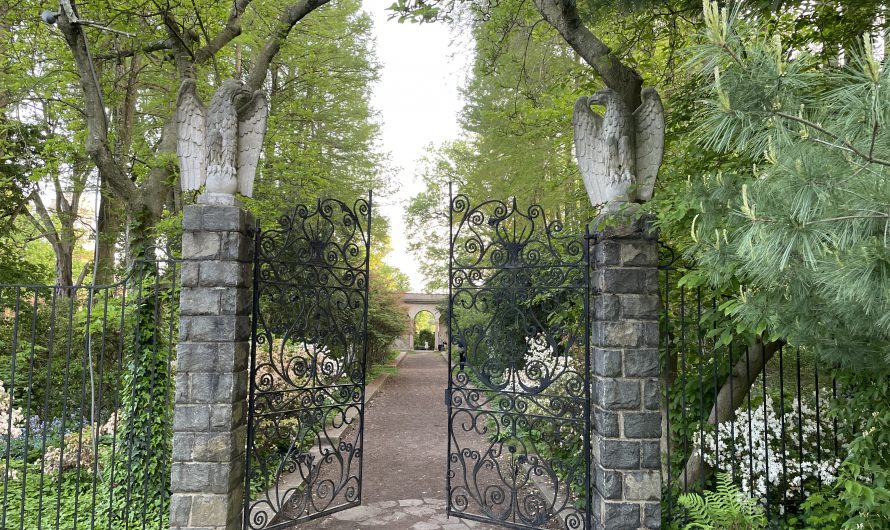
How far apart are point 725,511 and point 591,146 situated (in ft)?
8.63

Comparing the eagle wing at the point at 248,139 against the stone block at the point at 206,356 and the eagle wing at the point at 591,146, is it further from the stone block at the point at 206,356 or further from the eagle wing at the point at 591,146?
the eagle wing at the point at 591,146

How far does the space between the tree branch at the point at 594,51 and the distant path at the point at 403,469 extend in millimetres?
4106

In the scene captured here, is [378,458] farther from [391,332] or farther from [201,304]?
[391,332]

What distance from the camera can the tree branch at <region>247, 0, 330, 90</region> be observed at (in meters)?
6.62

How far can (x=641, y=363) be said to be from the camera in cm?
371

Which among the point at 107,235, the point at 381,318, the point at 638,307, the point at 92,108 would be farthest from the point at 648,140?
the point at 381,318

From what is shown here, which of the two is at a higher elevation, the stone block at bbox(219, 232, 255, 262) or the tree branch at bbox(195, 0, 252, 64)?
the tree branch at bbox(195, 0, 252, 64)

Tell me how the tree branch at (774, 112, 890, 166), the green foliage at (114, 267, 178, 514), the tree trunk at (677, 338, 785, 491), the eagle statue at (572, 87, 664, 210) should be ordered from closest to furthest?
the tree branch at (774, 112, 890, 166)
the eagle statue at (572, 87, 664, 210)
the tree trunk at (677, 338, 785, 491)
the green foliage at (114, 267, 178, 514)

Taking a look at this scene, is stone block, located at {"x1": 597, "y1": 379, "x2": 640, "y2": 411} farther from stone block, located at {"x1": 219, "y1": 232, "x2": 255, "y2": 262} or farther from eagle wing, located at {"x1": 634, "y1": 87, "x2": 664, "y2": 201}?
stone block, located at {"x1": 219, "y1": 232, "x2": 255, "y2": 262}

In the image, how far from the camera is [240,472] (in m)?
3.91

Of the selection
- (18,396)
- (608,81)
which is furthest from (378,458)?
(18,396)

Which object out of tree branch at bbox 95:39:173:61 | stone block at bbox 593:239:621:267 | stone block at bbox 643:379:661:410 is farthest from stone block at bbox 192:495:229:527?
tree branch at bbox 95:39:173:61

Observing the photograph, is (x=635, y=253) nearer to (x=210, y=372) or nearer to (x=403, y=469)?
(x=210, y=372)

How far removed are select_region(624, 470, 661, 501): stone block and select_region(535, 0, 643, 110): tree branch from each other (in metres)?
3.07
